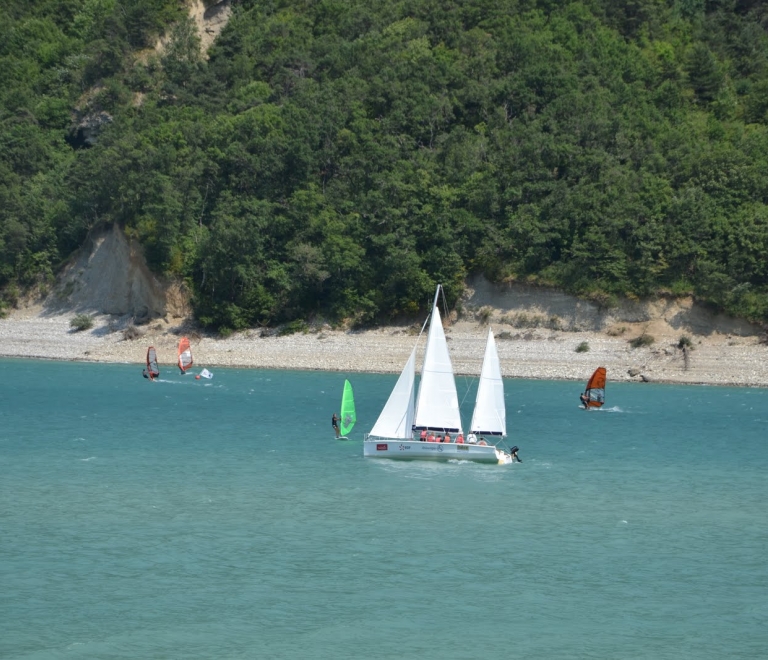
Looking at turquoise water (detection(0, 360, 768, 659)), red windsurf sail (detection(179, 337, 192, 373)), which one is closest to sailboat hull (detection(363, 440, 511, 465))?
turquoise water (detection(0, 360, 768, 659))

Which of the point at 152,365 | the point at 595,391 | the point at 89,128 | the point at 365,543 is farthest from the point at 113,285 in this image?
the point at 365,543

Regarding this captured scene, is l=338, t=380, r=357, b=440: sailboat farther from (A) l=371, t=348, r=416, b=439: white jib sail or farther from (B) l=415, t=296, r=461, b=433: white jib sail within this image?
(B) l=415, t=296, r=461, b=433: white jib sail

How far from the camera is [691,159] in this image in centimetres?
8838

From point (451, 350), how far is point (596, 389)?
1750 centimetres

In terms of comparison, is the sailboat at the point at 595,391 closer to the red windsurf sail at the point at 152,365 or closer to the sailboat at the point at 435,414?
the sailboat at the point at 435,414

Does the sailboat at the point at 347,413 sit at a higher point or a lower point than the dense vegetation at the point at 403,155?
lower

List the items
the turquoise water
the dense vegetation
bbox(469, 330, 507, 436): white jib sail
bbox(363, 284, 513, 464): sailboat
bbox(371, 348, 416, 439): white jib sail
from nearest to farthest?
1. the turquoise water
2. bbox(363, 284, 513, 464): sailboat
3. bbox(371, 348, 416, 439): white jib sail
4. bbox(469, 330, 507, 436): white jib sail
5. the dense vegetation

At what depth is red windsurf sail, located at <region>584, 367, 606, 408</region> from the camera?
65500 mm

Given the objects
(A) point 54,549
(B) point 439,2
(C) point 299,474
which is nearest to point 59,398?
(C) point 299,474

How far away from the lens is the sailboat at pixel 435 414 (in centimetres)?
4691

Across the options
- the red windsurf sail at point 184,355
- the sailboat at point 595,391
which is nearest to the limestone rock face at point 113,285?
the red windsurf sail at point 184,355

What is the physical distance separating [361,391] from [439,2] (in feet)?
180

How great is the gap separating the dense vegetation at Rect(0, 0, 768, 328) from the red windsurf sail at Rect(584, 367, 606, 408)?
699 inches

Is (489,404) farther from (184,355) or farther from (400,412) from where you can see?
(184,355)
